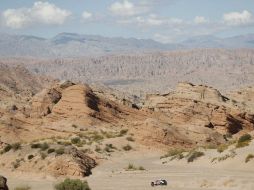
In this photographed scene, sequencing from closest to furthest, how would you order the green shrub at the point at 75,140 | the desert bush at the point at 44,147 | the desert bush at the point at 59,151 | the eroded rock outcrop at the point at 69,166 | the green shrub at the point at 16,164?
the eroded rock outcrop at the point at 69,166
the desert bush at the point at 59,151
the green shrub at the point at 16,164
the desert bush at the point at 44,147
the green shrub at the point at 75,140

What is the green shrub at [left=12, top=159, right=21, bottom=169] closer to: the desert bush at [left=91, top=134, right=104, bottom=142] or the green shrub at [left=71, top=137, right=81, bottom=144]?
the green shrub at [left=71, top=137, right=81, bottom=144]

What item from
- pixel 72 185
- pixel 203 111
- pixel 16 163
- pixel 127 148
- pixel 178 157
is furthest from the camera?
pixel 203 111

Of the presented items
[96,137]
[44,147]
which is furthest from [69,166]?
[96,137]

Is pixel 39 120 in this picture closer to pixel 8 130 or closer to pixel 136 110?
pixel 8 130

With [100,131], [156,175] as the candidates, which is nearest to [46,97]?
[100,131]

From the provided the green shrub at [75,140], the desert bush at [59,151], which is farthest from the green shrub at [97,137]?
the desert bush at [59,151]

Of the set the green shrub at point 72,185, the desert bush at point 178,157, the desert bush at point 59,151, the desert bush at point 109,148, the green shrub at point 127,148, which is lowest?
the green shrub at point 127,148

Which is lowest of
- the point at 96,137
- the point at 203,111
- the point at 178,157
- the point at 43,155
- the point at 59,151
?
the point at 96,137

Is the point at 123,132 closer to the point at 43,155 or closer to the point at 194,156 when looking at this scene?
the point at 194,156

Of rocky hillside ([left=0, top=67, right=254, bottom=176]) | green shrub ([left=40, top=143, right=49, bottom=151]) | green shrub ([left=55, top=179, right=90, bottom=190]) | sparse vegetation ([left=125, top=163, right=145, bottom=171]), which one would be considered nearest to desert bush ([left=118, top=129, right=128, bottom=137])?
rocky hillside ([left=0, top=67, right=254, bottom=176])

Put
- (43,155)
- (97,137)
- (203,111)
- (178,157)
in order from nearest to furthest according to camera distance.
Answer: (43,155) < (178,157) < (97,137) < (203,111)

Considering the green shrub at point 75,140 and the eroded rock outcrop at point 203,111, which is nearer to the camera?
the green shrub at point 75,140

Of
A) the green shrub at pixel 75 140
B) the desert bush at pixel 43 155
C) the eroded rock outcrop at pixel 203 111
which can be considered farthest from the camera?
the eroded rock outcrop at pixel 203 111

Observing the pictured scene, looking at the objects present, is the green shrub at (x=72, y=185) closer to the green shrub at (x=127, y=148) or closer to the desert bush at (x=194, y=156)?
the desert bush at (x=194, y=156)
